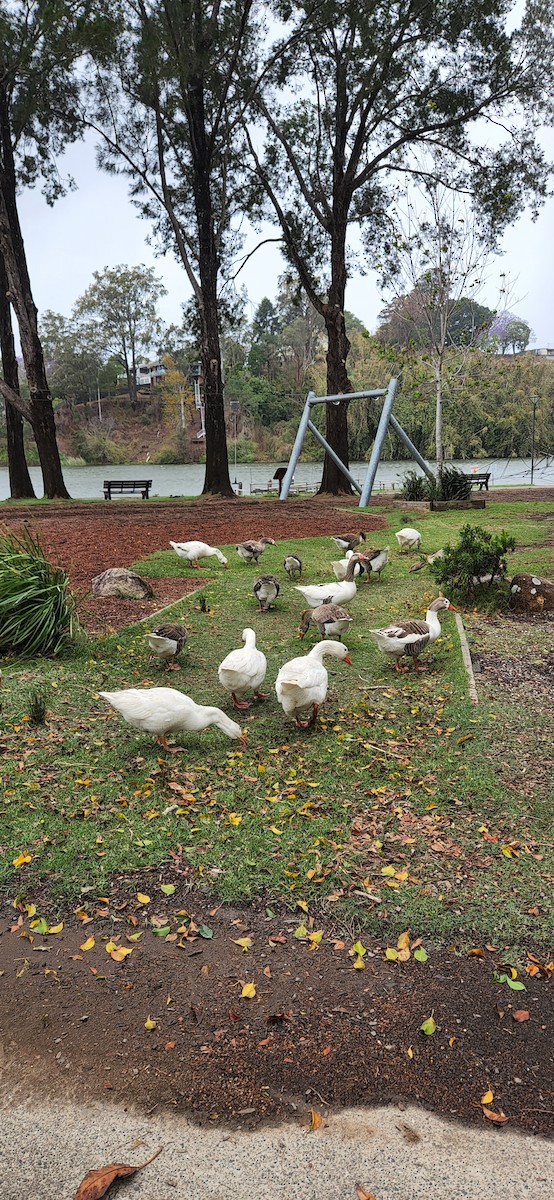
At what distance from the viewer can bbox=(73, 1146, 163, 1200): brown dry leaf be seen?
7.02 feet

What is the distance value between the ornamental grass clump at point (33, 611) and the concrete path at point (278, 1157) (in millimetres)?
4802

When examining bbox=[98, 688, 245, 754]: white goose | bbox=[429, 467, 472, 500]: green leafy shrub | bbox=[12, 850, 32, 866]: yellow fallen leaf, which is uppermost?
bbox=[429, 467, 472, 500]: green leafy shrub

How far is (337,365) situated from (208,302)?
4339mm

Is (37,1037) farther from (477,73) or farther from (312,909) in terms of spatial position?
(477,73)

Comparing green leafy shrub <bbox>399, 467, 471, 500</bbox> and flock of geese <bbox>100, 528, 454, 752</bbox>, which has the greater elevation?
green leafy shrub <bbox>399, 467, 471, 500</bbox>

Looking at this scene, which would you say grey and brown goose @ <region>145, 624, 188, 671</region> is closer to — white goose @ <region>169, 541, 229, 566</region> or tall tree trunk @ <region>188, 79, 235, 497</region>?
white goose @ <region>169, 541, 229, 566</region>

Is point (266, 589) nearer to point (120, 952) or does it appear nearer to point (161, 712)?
point (161, 712)

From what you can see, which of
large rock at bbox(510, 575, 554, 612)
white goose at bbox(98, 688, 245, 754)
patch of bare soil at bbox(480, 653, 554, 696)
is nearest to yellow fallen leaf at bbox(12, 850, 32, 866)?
white goose at bbox(98, 688, 245, 754)

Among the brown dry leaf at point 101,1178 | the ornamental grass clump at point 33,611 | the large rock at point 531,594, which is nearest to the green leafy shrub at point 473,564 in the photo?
the large rock at point 531,594

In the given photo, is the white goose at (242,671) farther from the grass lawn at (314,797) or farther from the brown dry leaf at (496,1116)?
the brown dry leaf at (496,1116)

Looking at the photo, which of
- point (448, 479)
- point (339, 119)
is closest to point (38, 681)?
point (448, 479)

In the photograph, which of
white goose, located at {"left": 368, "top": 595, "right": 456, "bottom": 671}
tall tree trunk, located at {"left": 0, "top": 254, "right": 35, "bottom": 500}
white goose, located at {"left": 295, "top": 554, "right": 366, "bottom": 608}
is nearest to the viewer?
white goose, located at {"left": 368, "top": 595, "right": 456, "bottom": 671}

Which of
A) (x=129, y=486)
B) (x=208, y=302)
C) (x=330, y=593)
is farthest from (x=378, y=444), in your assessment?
(x=330, y=593)

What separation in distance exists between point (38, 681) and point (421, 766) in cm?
332
